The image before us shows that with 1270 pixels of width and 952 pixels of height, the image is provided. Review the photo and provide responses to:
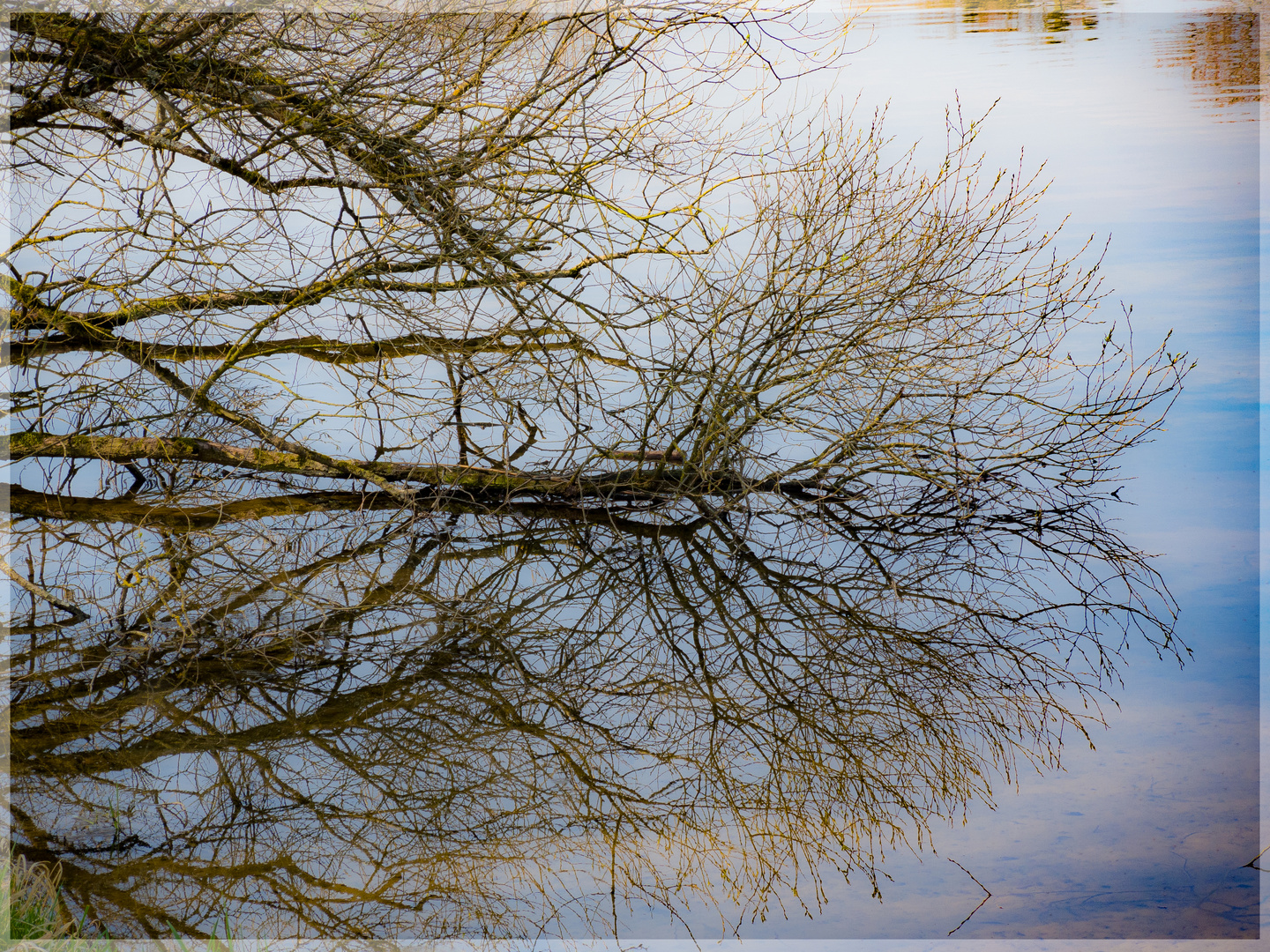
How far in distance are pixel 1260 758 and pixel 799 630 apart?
1.75m

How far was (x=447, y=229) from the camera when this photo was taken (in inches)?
198

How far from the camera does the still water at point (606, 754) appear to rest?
2.55m

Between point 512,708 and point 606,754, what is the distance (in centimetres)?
48

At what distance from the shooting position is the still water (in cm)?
255

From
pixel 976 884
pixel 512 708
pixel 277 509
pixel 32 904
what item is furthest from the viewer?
pixel 277 509

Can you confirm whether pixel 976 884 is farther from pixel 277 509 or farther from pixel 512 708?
pixel 277 509

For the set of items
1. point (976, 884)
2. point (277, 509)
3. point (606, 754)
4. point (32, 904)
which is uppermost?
point (277, 509)

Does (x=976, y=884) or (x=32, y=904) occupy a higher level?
(x=32, y=904)

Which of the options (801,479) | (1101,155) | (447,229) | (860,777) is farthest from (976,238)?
(1101,155)

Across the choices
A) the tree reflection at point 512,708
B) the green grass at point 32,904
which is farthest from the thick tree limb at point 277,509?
the green grass at point 32,904

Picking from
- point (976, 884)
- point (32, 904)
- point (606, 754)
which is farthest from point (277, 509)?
point (976, 884)

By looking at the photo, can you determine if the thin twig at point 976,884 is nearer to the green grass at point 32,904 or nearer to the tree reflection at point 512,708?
the tree reflection at point 512,708

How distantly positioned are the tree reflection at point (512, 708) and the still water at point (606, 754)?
0.05ft

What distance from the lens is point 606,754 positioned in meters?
3.33
